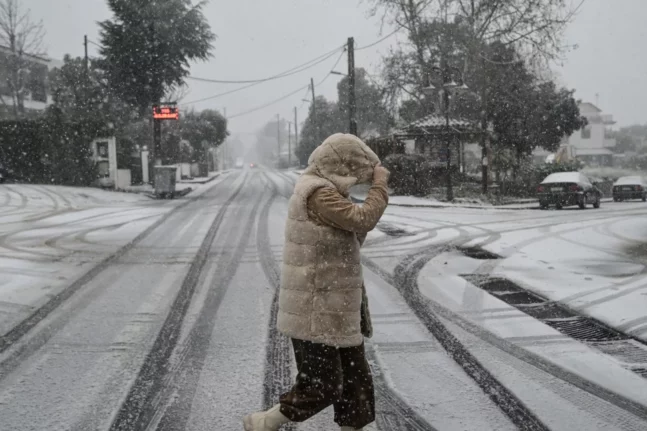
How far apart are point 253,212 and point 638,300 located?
11.2m

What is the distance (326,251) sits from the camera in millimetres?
2578

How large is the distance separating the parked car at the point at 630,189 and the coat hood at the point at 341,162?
2613 cm

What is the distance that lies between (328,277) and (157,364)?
2.20 m

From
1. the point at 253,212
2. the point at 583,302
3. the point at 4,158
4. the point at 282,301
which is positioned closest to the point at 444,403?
the point at 282,301

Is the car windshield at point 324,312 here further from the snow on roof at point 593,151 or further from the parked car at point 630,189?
the snow on roof at point 593,151

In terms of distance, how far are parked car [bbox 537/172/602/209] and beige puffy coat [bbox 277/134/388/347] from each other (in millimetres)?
18322

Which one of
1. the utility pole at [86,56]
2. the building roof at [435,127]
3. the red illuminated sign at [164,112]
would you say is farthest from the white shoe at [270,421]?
the utility pole at [86,56]

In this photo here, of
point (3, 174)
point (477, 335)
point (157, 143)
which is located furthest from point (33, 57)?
point (477, 335)

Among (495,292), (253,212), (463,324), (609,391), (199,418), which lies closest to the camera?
(199,418)

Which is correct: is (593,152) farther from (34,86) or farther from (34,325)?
(34,325)

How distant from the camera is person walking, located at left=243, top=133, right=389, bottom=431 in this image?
2.56 metres

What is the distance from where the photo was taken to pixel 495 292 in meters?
6.57

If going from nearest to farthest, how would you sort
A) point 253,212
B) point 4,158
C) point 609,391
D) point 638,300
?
point 609,391
point 638,300
point 253,212
point 4,158

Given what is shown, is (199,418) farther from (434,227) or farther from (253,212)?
(253,212)
